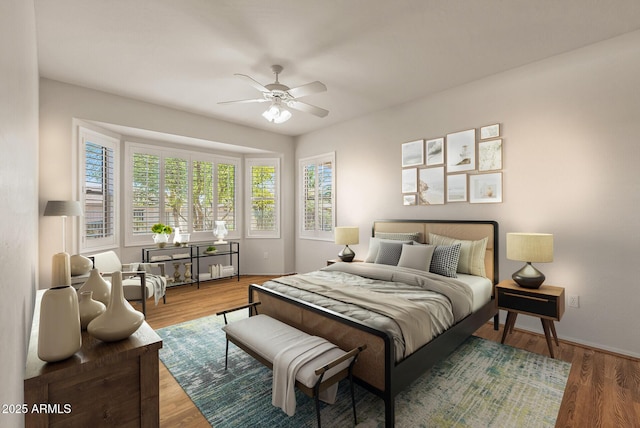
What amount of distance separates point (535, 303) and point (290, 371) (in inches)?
95.4

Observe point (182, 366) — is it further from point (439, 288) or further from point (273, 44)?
point (273, 44)

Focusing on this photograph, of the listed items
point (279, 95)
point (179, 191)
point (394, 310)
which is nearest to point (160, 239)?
point (179, 191)

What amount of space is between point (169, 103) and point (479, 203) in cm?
454

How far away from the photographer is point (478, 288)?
302 centimetres

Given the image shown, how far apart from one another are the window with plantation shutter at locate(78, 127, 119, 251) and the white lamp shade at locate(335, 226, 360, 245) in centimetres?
348

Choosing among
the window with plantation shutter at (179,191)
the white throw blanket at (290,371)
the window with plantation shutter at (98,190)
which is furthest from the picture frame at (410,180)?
the window with plantation shutter at (98,190)

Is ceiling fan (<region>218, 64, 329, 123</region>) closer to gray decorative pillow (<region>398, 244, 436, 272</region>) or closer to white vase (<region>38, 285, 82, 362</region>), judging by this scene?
gray decorative pillow (<region>398, 244, 436, 272</region>)

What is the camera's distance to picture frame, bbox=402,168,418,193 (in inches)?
167

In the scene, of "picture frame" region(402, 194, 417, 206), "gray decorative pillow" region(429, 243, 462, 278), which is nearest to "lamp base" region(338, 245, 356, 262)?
"picture frame" region(402, 194, 417, 206)

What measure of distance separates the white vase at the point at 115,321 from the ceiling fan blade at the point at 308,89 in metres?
2.28

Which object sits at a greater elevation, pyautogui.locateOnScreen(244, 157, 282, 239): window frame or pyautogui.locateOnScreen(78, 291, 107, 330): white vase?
pyautogui.locateOnScreen(244, 157, 282, 239): window frame

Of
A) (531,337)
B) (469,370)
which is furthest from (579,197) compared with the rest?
(469,370)

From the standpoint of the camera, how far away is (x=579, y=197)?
2.96 m

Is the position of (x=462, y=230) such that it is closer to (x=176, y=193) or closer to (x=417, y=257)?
(x=417, y=257)
